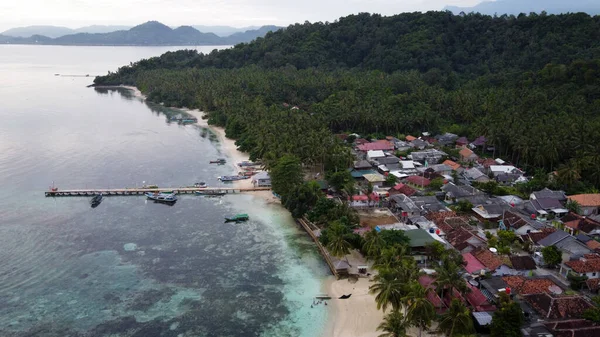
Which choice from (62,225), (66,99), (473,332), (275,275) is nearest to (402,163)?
(275,275)

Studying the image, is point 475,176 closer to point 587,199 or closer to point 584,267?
point 587,199

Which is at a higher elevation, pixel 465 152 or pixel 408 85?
pixel 408 85

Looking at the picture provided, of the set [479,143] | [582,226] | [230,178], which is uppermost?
[479,143]

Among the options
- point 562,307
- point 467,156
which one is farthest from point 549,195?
point 562,307

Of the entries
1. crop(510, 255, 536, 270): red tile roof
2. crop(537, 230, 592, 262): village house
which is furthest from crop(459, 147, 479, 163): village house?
crop(510, 255, 536, 270): red tile roof

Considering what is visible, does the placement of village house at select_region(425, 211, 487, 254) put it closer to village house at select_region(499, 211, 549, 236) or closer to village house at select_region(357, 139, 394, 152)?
village house at select_region(499, 211, 549, 236)
